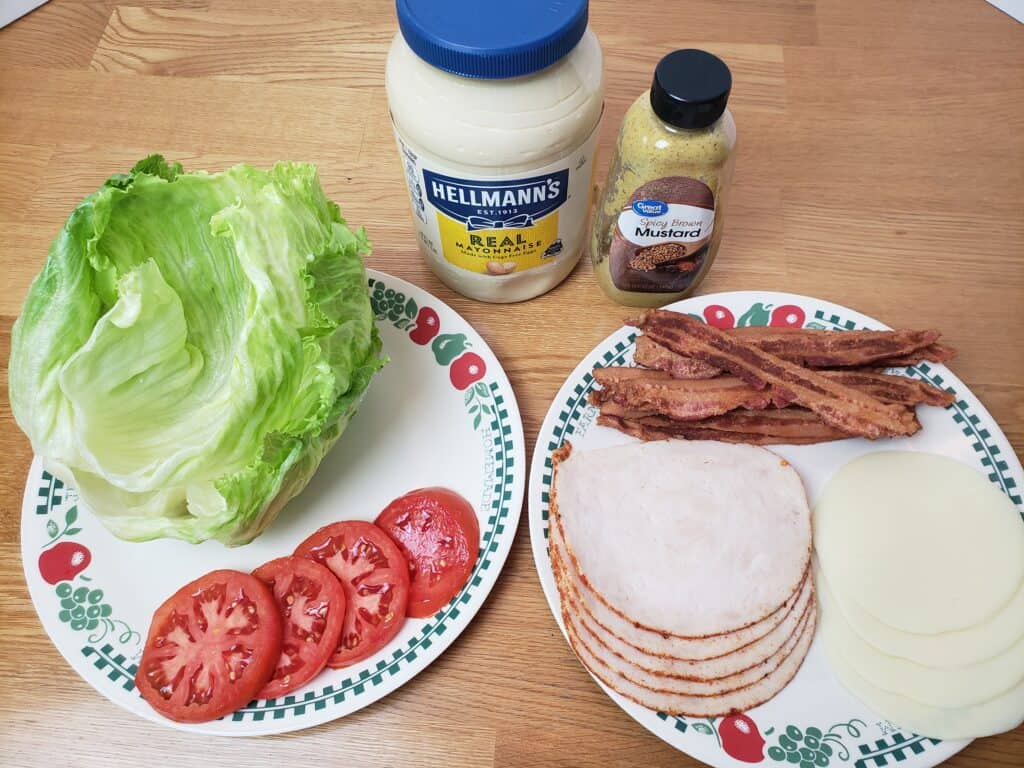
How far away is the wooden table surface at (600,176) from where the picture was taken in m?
1.48

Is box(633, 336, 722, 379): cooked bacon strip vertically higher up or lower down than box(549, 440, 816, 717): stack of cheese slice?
higher up

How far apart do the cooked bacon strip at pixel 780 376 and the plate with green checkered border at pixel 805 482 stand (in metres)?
0.08

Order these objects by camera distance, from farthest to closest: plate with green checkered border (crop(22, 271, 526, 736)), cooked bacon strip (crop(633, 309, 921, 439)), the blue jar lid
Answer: cooked bacon strip (crop(633, 309, 921, 439))
plate with green checkered border (crop(22, 271, 526, 736))
the blue jar lid

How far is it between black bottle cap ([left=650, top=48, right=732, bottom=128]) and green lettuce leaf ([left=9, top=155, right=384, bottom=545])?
65 cm

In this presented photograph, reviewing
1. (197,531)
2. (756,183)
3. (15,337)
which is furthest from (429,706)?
(756,183)

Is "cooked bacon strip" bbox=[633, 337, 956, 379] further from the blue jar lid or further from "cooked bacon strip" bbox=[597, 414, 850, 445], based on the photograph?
the blue jar lid

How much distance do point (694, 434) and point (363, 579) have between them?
2.44 feet

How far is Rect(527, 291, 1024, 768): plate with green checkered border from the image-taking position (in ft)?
4.42

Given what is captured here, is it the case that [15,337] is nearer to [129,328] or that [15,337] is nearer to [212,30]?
[129,328]

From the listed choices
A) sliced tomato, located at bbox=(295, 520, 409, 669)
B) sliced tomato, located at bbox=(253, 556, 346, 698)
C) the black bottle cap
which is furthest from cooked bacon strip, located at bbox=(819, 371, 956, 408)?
sliced tomato, located at bbox=(253, 556, 346, 698)

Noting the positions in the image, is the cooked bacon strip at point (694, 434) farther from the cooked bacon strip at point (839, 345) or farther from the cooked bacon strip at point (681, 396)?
the cooked bacon strip at point (839, 345)

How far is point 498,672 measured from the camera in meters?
1.52

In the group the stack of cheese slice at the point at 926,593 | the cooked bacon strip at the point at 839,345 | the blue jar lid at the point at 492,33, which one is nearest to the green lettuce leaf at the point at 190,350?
the blue jar lid at the point at 492,33

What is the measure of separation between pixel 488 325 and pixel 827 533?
2.88 ft
